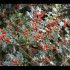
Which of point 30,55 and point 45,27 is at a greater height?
point 45,27

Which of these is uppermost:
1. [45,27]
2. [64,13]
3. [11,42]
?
[64,13]

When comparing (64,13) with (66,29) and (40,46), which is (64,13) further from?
(40,46)

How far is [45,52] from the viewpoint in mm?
1742

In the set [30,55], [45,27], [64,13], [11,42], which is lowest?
[30,55]

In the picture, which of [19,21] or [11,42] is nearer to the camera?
[11,42]

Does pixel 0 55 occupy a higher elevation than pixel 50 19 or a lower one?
lower

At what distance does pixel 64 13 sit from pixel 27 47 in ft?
1.64

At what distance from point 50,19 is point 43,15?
89 mm

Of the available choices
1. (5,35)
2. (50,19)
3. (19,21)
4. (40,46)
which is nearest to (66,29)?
(50,19)

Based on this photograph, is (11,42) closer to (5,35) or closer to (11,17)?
(5,35)

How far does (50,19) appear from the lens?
1851 mm

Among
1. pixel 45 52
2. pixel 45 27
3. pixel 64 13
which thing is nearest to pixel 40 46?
pixel 45 52


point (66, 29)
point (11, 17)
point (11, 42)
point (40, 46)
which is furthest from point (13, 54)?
point (66, 29)

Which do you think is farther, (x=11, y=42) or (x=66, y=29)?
(x=66, y=29)
